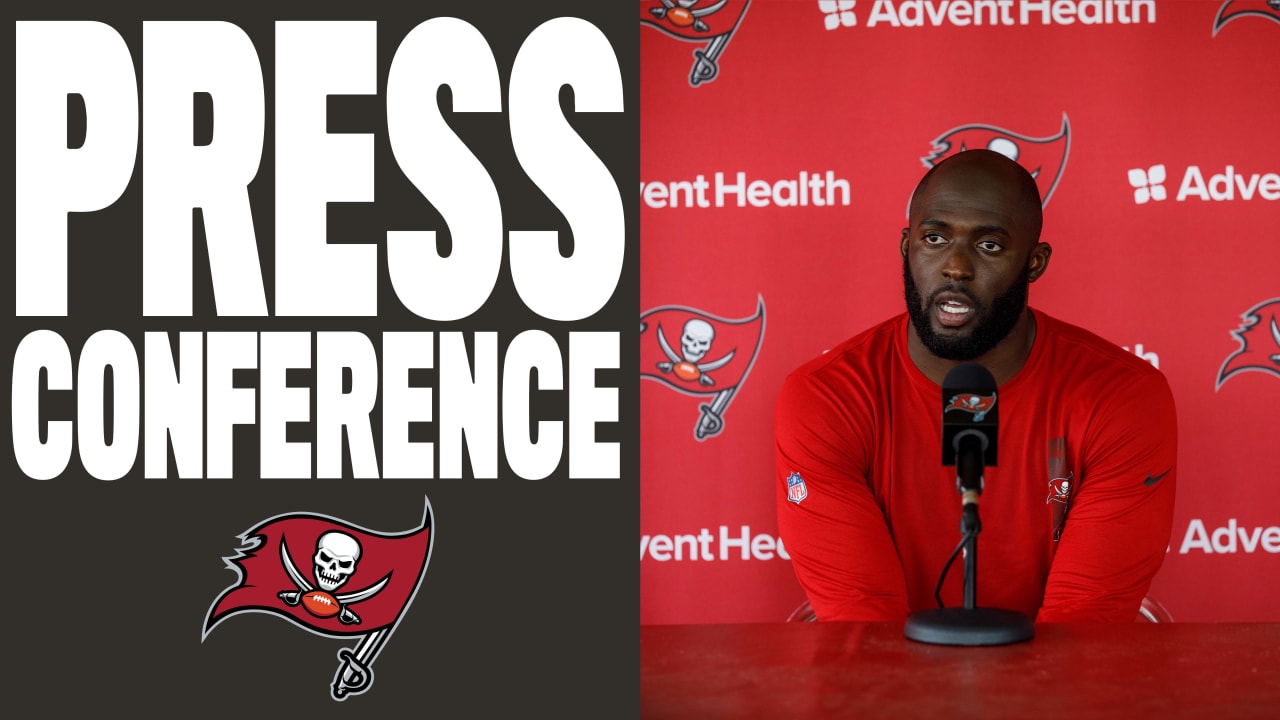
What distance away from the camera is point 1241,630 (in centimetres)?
163

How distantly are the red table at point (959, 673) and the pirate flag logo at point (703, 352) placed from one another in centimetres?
140

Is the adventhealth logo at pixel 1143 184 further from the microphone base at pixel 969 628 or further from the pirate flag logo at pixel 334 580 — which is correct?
the pirate flag logo at pixel 334 580

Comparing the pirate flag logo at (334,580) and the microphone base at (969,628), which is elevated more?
the pirate flag logo at (334,580)

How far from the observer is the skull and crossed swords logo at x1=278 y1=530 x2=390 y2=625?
1153mm

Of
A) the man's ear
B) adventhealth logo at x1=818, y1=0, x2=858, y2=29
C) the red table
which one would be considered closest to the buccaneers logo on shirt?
the man's ear

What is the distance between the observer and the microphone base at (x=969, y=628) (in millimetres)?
1534

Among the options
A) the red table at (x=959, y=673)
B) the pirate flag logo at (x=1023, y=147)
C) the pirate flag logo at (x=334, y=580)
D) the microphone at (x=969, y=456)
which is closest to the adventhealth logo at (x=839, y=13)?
the pirate flag logo at (x=1023, y=147)

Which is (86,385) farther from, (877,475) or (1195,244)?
(1195,244)

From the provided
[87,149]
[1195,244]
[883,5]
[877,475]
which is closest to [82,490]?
[87,149]

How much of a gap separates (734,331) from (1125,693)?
178 cm

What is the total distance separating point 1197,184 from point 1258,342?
39 centimetres

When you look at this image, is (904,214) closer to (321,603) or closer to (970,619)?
(970,619)

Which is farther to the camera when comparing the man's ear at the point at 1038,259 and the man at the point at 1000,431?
the man's ear at the point at 1038,259

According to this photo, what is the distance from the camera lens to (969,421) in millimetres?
1542
